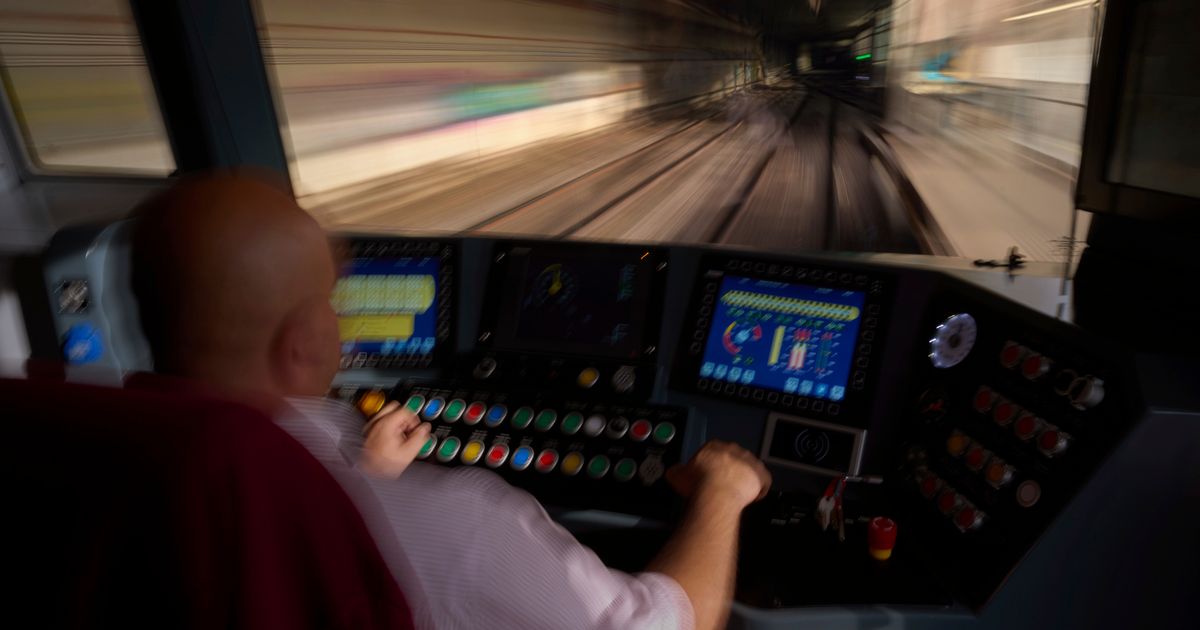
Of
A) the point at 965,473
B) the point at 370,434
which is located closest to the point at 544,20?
the point at 370,434

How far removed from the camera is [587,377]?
1.42 m

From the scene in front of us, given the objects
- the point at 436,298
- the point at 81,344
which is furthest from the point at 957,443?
the point at 81,344

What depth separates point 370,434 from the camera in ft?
4.12

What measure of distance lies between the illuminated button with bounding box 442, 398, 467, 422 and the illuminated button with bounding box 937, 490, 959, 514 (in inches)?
30.9

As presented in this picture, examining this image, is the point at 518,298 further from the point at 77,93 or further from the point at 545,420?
the point at 77,93

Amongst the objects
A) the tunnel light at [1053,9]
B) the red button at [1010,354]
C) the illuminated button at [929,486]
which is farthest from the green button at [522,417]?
the tunnel light at [1053,9]

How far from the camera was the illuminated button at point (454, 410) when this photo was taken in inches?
55.1

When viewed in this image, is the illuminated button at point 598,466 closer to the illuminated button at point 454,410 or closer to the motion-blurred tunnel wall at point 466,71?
the illuminated button at point 454,410

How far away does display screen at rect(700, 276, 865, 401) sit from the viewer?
1281 millimetres

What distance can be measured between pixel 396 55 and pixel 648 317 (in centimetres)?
156

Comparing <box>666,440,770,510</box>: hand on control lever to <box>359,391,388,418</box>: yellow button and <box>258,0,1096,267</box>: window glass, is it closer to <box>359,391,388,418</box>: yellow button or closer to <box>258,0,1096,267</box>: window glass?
<box>359,391,388,418</box>: yellow button

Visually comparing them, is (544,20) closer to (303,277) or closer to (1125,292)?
(1125,292)

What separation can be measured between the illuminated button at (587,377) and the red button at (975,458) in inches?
24.1

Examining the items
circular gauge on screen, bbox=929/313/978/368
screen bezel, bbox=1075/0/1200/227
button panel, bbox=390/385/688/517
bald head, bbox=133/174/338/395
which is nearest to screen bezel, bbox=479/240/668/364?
button panel, bbox=390/385/688/517
